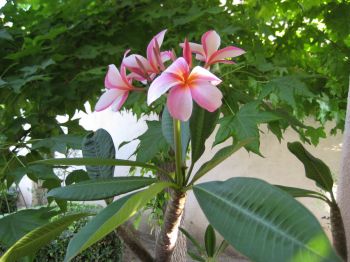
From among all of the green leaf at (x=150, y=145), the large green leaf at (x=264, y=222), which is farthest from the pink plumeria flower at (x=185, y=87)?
the green leaf at (x=150, y=145)

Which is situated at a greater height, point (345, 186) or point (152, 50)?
point (152, 50)

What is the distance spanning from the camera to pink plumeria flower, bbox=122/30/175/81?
23.5 inches

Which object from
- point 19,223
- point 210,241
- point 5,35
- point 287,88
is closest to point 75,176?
point 19,223

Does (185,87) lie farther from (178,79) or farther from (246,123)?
(246,123)

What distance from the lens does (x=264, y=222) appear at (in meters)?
0.42

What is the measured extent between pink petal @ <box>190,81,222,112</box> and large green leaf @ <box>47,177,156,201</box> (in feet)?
0.48

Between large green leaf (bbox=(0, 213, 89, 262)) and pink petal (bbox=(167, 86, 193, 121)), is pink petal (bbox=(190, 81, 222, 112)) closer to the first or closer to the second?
pink petal (bbox=(167, 86, 193, 121))

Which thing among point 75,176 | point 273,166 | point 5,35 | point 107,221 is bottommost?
point 273,166

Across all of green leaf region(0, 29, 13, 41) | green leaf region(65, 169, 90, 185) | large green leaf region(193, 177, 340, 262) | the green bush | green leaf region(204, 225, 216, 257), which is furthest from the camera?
the green bush

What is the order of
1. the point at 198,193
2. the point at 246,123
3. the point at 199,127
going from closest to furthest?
the point at 198,193 < the point at 199,127 < the point at 246,123

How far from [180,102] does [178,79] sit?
28 mm

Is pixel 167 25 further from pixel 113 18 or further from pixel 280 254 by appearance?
pixel 280 254

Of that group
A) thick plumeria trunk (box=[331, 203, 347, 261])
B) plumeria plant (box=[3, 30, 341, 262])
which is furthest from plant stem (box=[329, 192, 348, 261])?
plumeria plant (box=[3, 30, 341, 262])

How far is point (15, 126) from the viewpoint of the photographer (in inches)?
59.8
